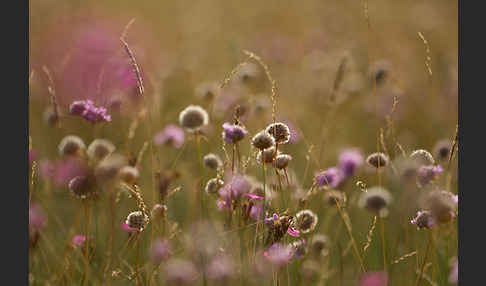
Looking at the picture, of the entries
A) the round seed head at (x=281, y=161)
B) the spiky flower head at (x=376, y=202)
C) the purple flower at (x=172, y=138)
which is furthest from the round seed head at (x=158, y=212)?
the purple flower at (x=172, y=138)

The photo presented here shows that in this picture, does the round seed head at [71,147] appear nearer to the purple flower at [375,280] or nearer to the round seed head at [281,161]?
the round seed head at [281,161]

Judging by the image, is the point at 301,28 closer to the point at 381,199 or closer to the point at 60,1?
the point at 60,1

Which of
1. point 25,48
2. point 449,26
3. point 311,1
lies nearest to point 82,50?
point 25,48

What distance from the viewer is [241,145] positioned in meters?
2.12

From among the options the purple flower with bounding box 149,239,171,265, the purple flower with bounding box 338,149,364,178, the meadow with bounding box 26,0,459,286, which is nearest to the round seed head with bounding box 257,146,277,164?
the meadow with bounding box 26,0,459,286

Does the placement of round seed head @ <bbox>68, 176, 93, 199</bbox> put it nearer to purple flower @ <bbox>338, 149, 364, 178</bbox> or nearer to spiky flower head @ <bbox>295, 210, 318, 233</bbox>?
spiky flower head @ <bbox>295, 210, 318, 233</bbox>

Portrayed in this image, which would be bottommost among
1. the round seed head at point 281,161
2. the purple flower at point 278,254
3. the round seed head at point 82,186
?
the purple flower at point 278,254

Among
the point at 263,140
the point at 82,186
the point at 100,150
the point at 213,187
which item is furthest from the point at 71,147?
the point at 263,140

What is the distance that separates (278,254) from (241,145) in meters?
1.30

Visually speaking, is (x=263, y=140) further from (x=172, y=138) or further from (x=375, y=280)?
(x=172, y=138)

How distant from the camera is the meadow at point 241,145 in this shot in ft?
3.03

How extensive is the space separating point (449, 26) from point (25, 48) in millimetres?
3240

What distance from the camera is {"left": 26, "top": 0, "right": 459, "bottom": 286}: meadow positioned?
92 cm

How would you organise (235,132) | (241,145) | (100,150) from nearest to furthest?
1. (235,132)
2. (100,150)
3. (241,145)
